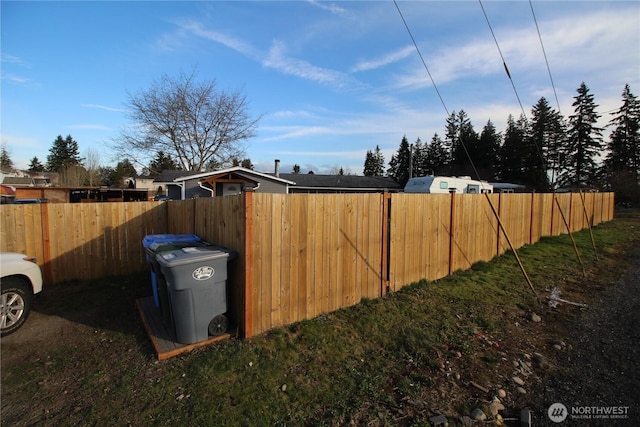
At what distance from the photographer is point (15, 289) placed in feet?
13.5

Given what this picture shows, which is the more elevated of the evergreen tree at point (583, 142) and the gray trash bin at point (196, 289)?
the evergreen tree at point (583, 142)

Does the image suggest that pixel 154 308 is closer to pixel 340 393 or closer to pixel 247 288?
pixel 247 288

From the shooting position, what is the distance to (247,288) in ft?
12.0

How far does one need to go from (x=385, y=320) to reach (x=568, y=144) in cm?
4905

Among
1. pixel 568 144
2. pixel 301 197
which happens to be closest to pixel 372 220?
pixel 301 197

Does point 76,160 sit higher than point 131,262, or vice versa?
point 76,160

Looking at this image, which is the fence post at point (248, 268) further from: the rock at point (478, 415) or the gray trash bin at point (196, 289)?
Result: the rock at point (478, 415)

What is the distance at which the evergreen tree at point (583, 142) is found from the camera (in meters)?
37.8

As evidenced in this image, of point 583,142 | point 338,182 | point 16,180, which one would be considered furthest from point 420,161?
point 16,180

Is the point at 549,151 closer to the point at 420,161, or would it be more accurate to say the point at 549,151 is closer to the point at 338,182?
the point at 420,161

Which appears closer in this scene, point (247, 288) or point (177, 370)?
point (177, 370)

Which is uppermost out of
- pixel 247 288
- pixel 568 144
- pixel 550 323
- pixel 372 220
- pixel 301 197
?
pixel 568 144

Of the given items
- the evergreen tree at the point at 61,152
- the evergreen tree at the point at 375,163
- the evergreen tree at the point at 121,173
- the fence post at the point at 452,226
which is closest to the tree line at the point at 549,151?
the evergreen tree at the point at 375,163

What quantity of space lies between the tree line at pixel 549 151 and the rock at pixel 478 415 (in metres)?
26.6
